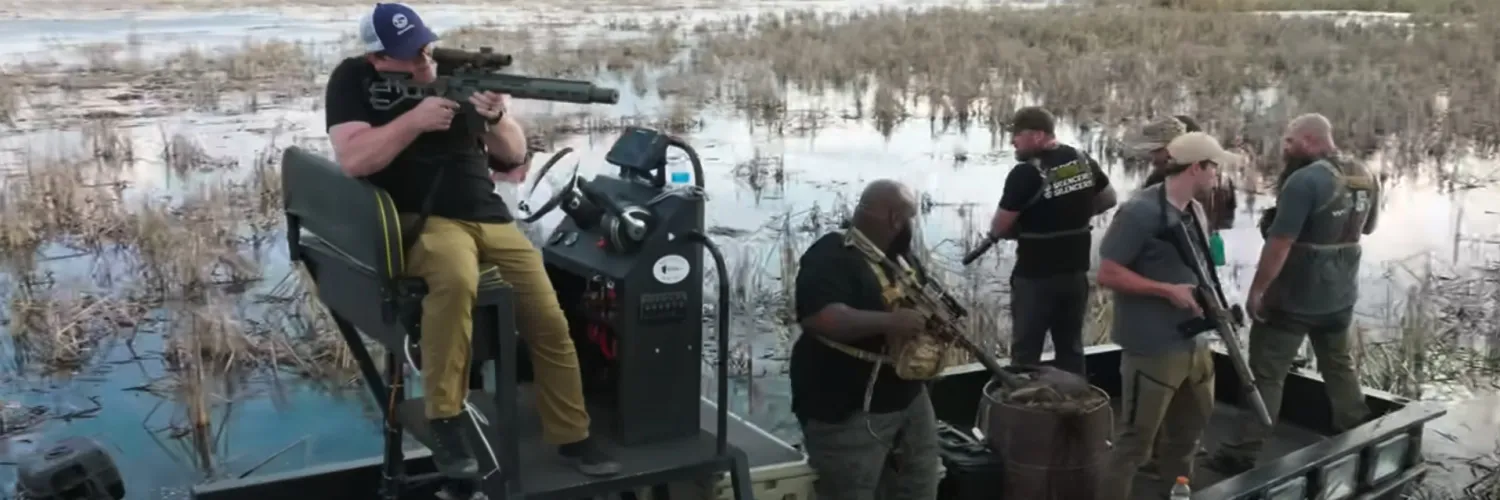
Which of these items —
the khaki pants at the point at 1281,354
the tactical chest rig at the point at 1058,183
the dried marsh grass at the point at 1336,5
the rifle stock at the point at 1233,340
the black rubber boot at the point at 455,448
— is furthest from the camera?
the dried marsh grass at the point at 1336,5

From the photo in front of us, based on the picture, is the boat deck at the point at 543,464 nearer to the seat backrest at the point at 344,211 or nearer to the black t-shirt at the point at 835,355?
the black t-shirt at the point at 835,355

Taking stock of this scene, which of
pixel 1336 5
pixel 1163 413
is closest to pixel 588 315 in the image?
pixel 1163 413

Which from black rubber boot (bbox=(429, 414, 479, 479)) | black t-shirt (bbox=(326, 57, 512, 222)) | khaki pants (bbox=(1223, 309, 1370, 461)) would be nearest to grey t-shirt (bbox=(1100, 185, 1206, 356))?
khaki pants (bbox=(1223, 309, 1370, 461))

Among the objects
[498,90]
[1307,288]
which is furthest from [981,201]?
[498,90]

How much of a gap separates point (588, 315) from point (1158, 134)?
2272mm

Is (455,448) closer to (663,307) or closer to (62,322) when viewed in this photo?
(663,307)

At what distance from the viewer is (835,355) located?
3.89m

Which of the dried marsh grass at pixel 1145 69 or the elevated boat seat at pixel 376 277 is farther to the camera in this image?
the dried marsh grass at pixel 1145 69

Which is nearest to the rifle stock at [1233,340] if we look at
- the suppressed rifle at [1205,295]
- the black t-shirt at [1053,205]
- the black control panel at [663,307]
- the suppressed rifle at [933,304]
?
the suppressed rifle at [1205,295]

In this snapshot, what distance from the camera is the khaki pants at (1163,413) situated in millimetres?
4625

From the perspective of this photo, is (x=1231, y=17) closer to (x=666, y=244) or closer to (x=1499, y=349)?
(x=1499, y=349)

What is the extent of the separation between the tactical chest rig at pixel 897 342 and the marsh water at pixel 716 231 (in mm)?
1101

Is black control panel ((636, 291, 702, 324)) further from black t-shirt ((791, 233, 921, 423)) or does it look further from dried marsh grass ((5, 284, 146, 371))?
dried marsh grass ((5, 284, 146, 371))

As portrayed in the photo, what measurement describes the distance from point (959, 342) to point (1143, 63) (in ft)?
56.6
